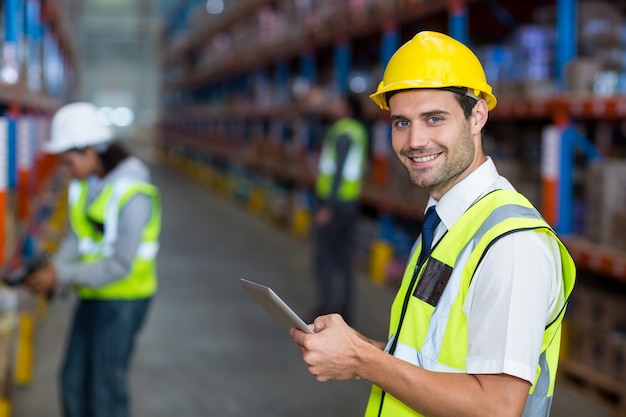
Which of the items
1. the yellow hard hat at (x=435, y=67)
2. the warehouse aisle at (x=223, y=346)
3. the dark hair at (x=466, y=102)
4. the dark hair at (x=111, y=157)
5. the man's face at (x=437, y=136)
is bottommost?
the warehouse aisle at (x=223, y=346)

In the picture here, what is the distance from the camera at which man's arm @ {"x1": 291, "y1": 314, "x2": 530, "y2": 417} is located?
145cm

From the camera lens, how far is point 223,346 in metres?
6.08

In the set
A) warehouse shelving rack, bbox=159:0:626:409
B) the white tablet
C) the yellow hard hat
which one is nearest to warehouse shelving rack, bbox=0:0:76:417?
the white tablet

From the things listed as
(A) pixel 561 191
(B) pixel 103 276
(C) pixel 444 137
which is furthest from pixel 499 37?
(C) pixel 444 137

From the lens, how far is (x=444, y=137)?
1628 mm

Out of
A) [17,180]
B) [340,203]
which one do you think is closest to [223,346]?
[340,203]

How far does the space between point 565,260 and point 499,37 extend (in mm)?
6531

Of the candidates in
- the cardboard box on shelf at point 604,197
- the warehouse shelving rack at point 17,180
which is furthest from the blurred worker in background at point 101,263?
the cardboard box on shelf at point 604,197

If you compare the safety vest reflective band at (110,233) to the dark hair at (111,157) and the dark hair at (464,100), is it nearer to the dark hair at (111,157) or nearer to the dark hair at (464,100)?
the dark hair at (111,157)

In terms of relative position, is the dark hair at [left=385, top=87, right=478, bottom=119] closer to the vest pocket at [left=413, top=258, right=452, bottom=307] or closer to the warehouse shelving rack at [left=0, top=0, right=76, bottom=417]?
the vest pocket at [left=413, top=258, right=452, bottom=307]

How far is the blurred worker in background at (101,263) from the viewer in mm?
3328

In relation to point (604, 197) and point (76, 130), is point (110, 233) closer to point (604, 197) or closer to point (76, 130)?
point (76, 130)

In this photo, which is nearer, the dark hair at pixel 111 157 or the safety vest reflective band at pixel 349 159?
the dark hair at pixel 111 157

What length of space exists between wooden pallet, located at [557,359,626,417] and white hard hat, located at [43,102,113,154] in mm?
3143
